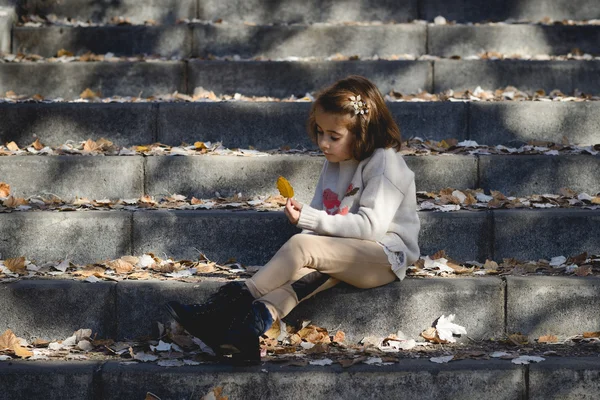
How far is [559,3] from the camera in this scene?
650 cm

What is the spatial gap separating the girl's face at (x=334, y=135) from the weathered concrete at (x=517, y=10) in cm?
314

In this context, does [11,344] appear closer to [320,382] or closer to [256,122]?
[320,382]

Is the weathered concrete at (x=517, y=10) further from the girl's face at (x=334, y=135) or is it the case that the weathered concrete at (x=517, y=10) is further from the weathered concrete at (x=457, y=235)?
the girl's face at (x=334, y=135)

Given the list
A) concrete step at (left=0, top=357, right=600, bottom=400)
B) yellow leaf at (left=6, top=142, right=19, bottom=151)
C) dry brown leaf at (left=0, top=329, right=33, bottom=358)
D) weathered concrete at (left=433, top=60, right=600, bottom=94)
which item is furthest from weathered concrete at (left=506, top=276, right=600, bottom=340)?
yellow leaf at (left=6, top=142, right=19, bottom=151)

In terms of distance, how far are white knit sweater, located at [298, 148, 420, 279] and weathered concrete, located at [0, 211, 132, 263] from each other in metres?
0.93

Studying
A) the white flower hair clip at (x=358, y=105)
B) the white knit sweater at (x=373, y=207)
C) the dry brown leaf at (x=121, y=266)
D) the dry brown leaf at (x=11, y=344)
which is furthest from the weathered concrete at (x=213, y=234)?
the dry brown leaf at (x=11, y=344)

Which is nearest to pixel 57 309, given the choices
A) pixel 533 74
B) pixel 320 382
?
pixel 320 382

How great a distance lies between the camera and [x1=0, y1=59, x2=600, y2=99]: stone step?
554 cm

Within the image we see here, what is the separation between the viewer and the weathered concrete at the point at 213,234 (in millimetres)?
4035

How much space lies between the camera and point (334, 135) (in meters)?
3.75

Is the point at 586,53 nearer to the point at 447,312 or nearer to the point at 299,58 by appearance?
the point at 299,58

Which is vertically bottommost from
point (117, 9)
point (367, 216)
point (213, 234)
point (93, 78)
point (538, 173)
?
point (213, 234)

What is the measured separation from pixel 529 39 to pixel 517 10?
570mm

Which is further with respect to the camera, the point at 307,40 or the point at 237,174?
the point at 307,40
